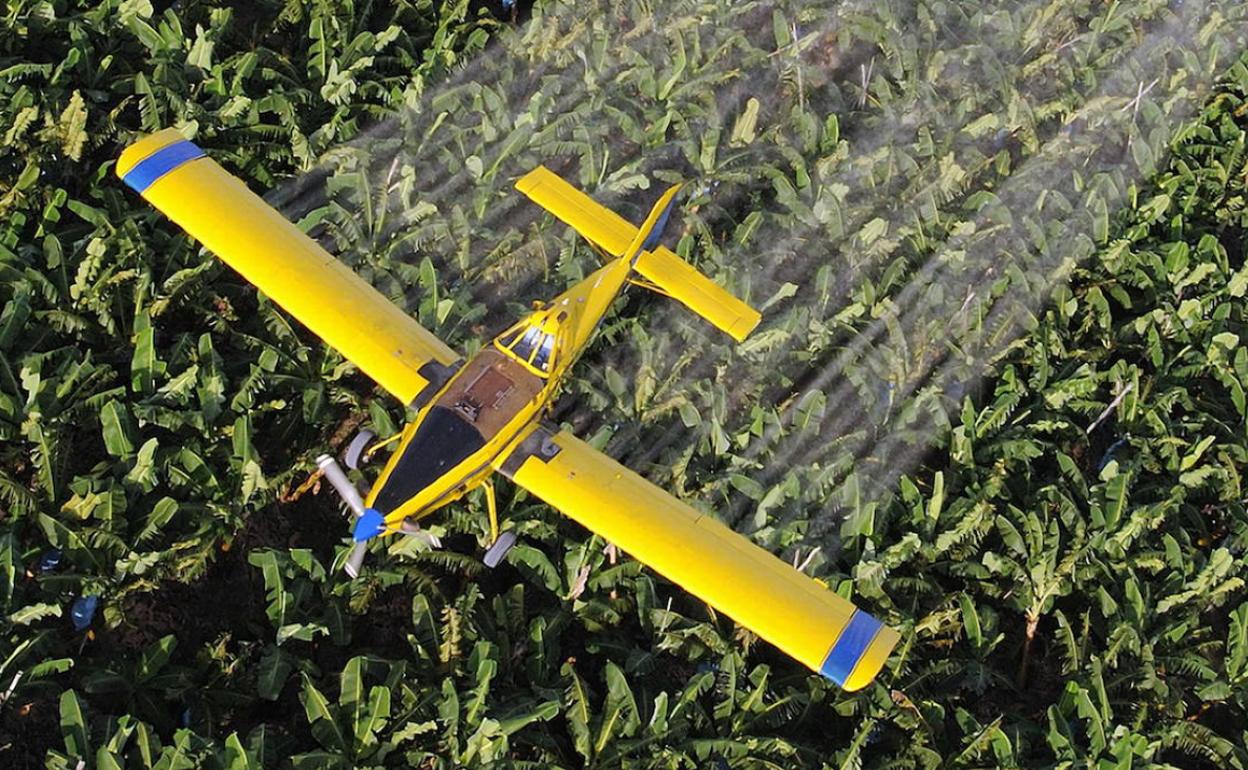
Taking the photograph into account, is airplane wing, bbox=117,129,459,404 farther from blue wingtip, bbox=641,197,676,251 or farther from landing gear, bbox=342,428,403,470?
blue wingtip, bbox=641,197,676,251

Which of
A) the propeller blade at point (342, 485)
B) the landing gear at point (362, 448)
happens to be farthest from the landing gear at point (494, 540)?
the propeller blade at point (342, 485)

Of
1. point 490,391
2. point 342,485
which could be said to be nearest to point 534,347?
point 490,391

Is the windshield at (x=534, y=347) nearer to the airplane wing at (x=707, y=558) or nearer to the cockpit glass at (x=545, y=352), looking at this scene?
the cockpit glass at (x=545, y=352)

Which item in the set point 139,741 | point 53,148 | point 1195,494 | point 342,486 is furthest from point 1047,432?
point 53,148

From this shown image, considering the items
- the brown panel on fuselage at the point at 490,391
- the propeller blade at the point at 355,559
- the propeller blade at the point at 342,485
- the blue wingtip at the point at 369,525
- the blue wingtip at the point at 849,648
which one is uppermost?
the brown panel on fuselage at the point at 490,391

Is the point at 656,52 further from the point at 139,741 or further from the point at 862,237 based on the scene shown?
the point at 139,741

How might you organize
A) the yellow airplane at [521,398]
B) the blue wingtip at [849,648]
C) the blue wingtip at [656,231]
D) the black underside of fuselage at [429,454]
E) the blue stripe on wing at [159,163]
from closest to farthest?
the blue wingtip at [849,648], the yellow airplane at [521,398], the black underside of fuselage at [429,454], the blue stripe on wing at [159,163], the blue wingtip at [656,231]


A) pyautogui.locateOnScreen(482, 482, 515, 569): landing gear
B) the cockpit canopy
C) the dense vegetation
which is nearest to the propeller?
the dense vegetation
